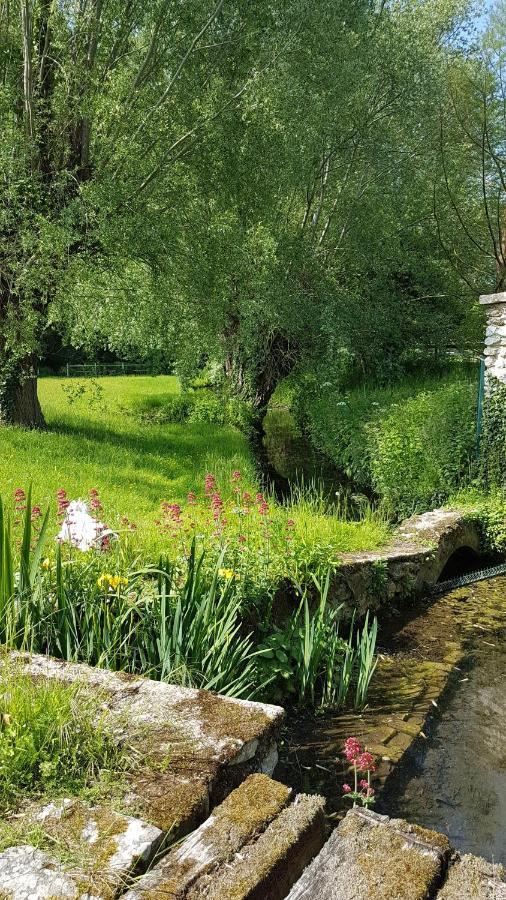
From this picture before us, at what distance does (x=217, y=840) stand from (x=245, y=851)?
4.1 inches

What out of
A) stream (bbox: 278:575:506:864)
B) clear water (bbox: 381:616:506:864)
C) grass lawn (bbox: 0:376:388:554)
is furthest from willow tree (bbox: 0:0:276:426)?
clear water (bbox: 381:616:506:864)

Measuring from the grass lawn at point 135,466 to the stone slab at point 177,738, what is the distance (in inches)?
106

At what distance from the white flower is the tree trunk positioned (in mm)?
8672

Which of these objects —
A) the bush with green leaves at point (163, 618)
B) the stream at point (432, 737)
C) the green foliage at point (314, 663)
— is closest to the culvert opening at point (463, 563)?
the stream at point (432, 737)

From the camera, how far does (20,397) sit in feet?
43.7

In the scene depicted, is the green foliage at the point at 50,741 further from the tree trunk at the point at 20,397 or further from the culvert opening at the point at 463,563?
the tree trunk at the point at 20,397

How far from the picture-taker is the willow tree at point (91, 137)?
11.2 metres

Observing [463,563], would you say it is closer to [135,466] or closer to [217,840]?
[135,466]

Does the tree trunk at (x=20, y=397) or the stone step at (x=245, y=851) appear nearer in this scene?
the stone step at (x=245, y=851)

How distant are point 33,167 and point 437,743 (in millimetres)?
10901

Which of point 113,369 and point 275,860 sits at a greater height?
point 113,369

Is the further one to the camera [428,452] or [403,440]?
[403,440]

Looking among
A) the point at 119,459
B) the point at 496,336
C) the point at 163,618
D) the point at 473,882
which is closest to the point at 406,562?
the point at 163,618

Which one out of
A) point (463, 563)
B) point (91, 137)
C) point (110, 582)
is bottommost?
point (463, 563)
